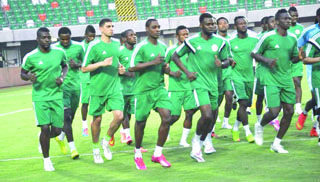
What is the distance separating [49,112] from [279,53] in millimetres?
3885

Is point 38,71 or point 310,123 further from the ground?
point 38,71

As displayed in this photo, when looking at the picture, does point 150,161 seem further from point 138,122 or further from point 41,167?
point 41,167

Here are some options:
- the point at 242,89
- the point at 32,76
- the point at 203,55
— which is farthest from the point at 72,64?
the point at 242,89

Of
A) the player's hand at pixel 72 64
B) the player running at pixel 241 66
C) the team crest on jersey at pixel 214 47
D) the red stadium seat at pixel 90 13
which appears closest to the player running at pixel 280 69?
the team crest on jersey at pixel 214 47

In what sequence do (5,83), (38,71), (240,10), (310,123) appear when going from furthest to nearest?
(240,10)
(5,83)
(310,123)
(38,71)

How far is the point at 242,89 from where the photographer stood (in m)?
12.1

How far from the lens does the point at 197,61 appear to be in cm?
1001

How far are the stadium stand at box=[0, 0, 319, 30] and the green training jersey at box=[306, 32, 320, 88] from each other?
33.7 meters

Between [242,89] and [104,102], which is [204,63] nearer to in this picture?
[104,102]

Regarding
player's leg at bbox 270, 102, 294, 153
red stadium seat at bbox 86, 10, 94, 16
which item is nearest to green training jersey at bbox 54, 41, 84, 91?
player's leg at bbox 270, 102, 294, 153

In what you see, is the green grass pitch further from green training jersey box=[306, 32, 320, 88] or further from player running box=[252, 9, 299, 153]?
green training jersey box=[306, 32, 320, 88]

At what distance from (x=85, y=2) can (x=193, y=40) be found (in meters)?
36.1

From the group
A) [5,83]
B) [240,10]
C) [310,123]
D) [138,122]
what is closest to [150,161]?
[138,122]

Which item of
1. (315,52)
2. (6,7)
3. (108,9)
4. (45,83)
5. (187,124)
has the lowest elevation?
(187,124)
